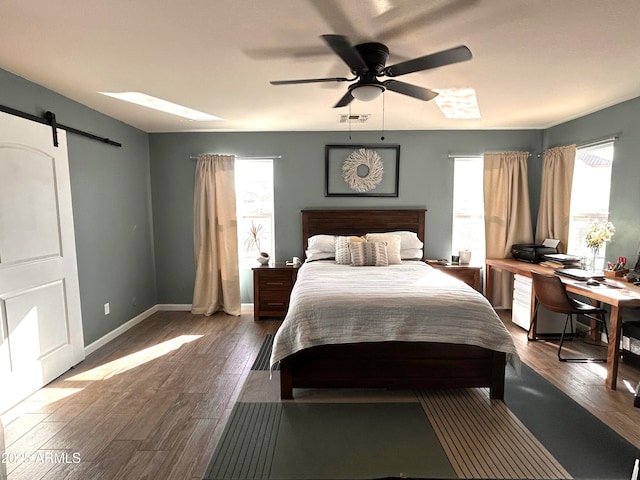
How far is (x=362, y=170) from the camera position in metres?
4.53

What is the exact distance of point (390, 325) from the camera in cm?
235

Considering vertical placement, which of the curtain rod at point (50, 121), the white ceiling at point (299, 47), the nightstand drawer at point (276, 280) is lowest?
the nightstand drawer at point (276, 280)

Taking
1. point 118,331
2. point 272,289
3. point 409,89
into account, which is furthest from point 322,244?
point 118,331

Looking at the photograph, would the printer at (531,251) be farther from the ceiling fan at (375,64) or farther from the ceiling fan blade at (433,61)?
the ceiling fan blade at (433,61)

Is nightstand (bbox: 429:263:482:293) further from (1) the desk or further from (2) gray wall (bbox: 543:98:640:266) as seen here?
(2) gray wall (bbox: 543:98:640:266)

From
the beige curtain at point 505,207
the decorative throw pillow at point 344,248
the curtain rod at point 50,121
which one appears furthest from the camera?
the beige curtain at point 505,207

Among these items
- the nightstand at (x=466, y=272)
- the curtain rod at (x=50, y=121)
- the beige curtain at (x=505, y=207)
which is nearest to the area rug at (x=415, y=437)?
the nightstand at (x=466, y=272)

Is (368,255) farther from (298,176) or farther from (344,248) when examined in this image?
(298,176)

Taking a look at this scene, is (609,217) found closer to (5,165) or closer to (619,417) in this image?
(619,417)

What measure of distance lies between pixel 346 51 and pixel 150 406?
8.86 ft

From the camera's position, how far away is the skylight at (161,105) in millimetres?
3018

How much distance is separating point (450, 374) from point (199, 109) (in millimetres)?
3424

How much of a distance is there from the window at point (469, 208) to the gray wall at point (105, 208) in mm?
4239

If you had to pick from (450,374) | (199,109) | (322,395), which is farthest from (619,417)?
(199,109)
